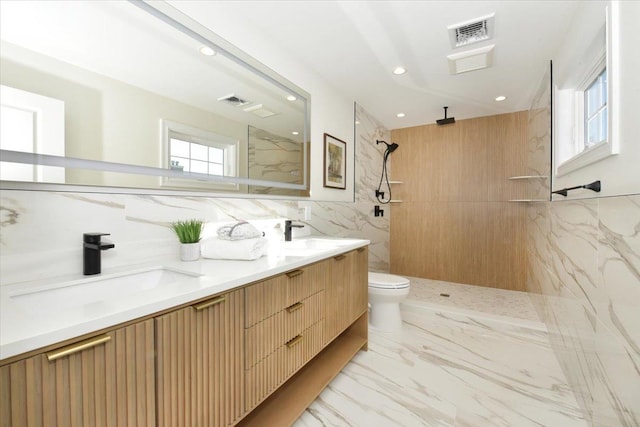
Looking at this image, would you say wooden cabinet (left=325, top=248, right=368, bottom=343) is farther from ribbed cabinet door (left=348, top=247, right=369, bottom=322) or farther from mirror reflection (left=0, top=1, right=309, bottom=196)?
mirror reflection (left=0, top=1, right=309, bottom=196)

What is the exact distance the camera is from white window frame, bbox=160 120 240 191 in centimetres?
134

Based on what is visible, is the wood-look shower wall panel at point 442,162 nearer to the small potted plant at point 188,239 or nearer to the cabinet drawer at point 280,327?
the cabinet drawer at point 280,327

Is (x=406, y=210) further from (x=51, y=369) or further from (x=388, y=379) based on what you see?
(x=51, y=369)

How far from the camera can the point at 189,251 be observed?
130cm

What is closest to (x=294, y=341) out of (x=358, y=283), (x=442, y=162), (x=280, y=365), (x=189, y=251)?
(x=280, y=365)

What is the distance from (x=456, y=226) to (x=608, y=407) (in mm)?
2716

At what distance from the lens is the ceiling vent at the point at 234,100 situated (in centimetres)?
163

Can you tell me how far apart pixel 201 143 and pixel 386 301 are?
1896 millimetres

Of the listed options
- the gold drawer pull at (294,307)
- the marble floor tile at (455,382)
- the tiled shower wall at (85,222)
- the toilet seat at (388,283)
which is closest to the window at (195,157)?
the tiled shower wall at (85,222)

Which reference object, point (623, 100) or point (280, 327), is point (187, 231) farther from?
point (623, 100)

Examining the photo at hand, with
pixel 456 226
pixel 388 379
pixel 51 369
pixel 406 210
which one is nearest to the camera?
pixel 51 369

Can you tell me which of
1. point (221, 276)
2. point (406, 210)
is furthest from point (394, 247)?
point (221, 276)

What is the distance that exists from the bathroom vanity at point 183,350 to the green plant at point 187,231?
0.13 m

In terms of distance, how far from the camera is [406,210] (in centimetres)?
408
